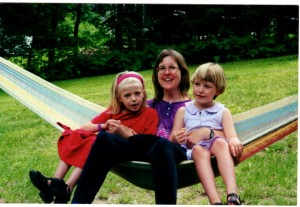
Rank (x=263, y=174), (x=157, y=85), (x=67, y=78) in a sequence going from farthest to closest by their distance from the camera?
(x=67, y=78) → (x=263, y=174) → (x=157, y=85)

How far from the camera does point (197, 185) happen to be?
2.80 metres

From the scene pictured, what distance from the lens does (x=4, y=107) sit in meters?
5.86

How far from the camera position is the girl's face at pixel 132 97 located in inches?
80.4

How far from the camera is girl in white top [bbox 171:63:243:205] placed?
5.69 ft

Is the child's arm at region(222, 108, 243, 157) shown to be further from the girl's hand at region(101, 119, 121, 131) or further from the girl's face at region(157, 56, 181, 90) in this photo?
the girl's hand at region(101, 119, 121, 131)

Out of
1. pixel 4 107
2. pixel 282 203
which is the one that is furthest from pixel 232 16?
pixel 282 203

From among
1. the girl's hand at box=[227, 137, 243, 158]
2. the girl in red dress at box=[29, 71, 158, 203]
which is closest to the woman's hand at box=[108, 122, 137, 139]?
the girl in red dress at box=[29, 71, 158, 203]

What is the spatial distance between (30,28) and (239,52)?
3.72 metres

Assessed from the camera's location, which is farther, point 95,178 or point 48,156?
point 48,156

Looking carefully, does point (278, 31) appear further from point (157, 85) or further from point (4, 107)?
point (157, 85)

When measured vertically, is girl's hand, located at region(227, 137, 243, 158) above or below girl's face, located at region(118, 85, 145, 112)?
below

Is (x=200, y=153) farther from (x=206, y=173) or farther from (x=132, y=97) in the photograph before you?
(x=132, y=97)

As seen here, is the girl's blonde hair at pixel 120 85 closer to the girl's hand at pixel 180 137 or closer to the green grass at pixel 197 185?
the girl's hand at pixel 180 137

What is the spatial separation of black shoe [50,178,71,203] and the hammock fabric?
23cm
